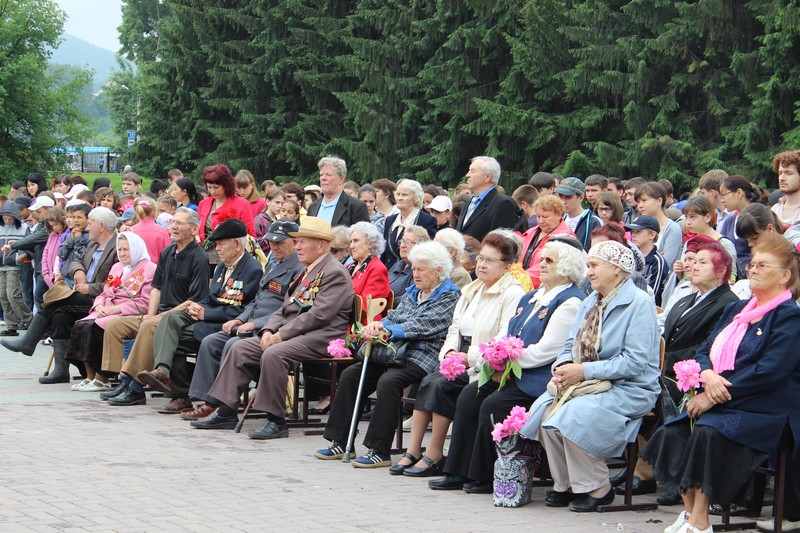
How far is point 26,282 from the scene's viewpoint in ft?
54.0

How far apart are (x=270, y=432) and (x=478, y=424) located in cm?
239

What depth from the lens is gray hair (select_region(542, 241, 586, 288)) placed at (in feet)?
23.3

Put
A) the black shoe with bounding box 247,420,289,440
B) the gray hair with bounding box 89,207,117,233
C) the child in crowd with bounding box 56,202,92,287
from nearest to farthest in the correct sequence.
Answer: the black shoe with bounding box 247,420,289,440, the gray hair with bounding box 89,207,117,233, the child in crowd with bounding box 56,202,92,287

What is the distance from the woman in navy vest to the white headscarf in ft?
17.0

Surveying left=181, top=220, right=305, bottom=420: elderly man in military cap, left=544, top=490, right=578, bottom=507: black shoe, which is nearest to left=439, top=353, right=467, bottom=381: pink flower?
left=544, top=490, right=578, bottom=507: black shoe

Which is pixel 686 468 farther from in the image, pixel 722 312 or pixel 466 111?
pixel 466 111

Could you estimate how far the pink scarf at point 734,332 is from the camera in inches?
234

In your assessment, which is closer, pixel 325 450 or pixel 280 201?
pixel 325 450

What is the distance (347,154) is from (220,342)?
1877 centimetres

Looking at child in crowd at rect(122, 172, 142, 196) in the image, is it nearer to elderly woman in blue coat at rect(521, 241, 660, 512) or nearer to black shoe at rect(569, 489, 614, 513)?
elderly woman in blue coat at rect(521, 241, 660, 512)

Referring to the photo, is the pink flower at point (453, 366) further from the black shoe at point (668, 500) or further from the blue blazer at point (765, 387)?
the blue blazer at point (765, 387)

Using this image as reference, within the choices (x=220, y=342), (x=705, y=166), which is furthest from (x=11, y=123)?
(x=220, y=342)

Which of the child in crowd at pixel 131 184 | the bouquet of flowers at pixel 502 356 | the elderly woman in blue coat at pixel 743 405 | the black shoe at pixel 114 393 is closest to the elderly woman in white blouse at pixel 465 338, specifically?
the bouquet of flowers at pixel 502 356

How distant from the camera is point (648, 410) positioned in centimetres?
651
